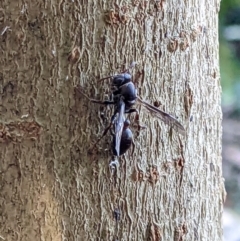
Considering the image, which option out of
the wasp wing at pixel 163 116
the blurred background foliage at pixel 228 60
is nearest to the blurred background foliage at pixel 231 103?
the blurred background foliage at pixel 228 60

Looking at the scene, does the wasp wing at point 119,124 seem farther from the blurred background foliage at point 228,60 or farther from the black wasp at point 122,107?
the blurred background foliage at point 228,60

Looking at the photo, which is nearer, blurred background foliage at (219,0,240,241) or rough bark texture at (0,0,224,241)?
rough bark texture at (0,0,224,241)

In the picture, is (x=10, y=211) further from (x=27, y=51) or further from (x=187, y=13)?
(x=187, y=13)

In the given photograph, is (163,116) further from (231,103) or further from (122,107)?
(231,103)

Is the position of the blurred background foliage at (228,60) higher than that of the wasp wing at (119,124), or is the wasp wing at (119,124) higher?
the blurred background foliage at (228,60)

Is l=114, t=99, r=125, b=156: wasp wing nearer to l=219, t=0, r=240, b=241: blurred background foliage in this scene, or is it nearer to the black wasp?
the black wasp

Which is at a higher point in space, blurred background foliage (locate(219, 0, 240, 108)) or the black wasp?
blurred background foliage (locate(219, 0, 240, 108))

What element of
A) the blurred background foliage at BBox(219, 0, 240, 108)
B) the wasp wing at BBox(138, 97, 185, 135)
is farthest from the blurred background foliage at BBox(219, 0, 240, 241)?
the wasp wing at BBox(138, 97, 185, 135)

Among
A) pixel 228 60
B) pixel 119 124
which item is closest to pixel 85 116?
pixel 119 124
